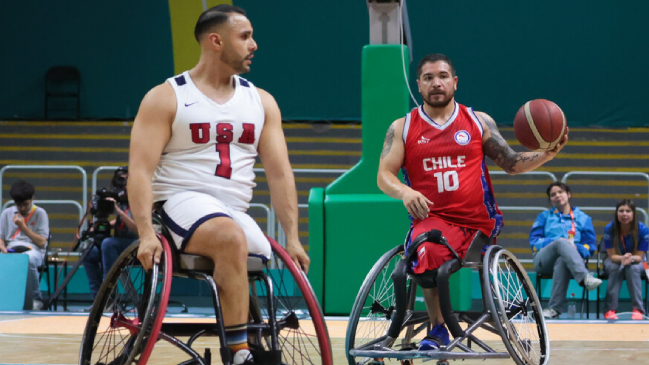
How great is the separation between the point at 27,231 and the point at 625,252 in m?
5.40

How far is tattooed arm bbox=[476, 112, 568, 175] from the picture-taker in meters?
4.09

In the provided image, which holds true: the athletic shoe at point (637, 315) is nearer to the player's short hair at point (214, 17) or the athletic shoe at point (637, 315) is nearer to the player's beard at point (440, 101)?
the player's beard at point (440, 101)

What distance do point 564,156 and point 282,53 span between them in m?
3.69

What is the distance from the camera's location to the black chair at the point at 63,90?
11.2m

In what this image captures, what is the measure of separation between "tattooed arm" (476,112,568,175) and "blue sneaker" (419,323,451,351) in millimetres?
820

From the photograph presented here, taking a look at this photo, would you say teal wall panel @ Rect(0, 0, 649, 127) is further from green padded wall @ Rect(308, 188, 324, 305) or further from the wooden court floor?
the wooden court floor

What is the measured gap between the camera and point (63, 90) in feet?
37.1

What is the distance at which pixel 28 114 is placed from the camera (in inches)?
450

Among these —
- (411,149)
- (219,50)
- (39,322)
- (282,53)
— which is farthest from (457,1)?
(219,50)

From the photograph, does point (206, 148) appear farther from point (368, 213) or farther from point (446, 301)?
point (368, 213)

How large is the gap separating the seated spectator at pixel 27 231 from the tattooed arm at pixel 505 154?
209 inches

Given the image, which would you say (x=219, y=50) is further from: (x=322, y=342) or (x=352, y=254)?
(x=352, y=254)

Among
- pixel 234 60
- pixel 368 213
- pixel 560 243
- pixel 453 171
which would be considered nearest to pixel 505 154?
pixel 453 171

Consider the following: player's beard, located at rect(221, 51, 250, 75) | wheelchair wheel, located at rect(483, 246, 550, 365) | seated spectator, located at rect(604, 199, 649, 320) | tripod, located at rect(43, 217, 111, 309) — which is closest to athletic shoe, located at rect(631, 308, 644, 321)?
seated spectator, located at rect(604, 199, 649, 320)
